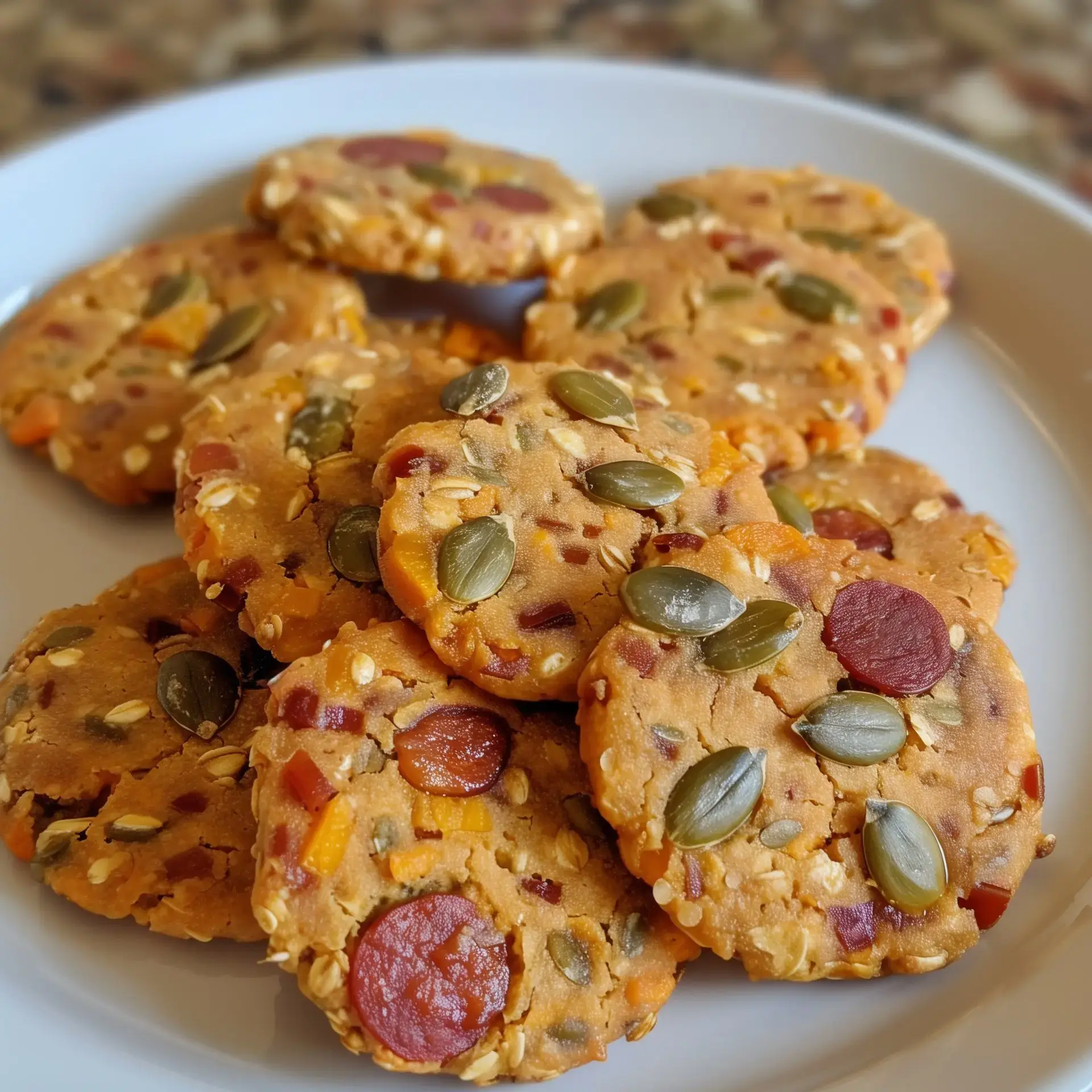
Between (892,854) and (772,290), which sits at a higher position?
(772,290)

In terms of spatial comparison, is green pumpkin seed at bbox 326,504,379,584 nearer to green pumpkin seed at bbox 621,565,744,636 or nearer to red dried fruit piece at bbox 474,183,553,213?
green pumpkin seed at bbox 621,565,744,636

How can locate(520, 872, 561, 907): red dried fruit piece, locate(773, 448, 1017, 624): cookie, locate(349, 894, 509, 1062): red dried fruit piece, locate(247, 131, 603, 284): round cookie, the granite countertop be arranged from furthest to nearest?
the granite countertop < locate(247, 131, 603, 284): round cookie < locate(773, 448, 1017, 624): cookie < locate(520, 872, 561, 907): red dried fruit piece < locate(349, 894, 509, 1062): red dried fruit piece

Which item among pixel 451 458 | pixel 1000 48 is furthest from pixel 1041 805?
pixel 1000 48

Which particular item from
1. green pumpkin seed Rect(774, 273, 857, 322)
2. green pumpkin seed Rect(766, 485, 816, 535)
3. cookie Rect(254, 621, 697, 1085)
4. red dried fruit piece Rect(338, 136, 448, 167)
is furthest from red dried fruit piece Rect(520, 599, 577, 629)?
red dried fruit piece Rect(338, 136, 448, 167)

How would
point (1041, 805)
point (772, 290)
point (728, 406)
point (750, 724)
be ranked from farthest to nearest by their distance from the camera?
point (772, 290)
point (728, 406)
point (1041, 805)
point (750, 724)

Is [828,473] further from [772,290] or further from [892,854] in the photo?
[892,854]

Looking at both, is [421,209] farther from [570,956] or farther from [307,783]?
[570,956]
